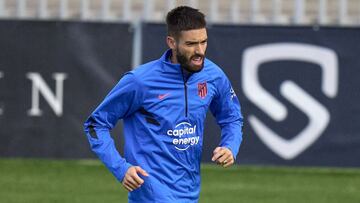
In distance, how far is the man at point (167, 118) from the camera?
5840 mm

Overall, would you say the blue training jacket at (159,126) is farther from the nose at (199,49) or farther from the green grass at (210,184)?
the green grass at (210,184)

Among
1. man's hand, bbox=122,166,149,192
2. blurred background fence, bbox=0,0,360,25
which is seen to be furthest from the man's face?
blurred background fence, bbox=0,0,360,25

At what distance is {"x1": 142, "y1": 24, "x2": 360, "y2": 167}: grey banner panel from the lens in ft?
42.8

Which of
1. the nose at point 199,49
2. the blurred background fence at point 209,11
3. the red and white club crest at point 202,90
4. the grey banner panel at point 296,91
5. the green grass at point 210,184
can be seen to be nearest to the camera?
the nose at point 199,49

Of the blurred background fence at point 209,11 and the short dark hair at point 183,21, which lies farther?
the blurred background fence at point 209,11

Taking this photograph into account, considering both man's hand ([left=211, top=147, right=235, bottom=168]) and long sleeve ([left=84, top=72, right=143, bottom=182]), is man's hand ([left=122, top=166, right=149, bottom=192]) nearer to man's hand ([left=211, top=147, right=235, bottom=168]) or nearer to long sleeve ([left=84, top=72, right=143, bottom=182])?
long sleeve ([left=84, top=72, right=143, bottom=182])

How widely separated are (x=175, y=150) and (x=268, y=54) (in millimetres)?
7340

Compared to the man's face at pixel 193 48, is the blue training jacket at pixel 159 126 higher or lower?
lower

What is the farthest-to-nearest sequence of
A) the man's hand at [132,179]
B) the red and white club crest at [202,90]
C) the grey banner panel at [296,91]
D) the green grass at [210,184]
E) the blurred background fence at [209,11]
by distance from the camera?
the blurred background fence at [209,11], the grey banner panel at [296,91], the green grass at [210,184], the red and white club crest at [202,90], the man's hand at [132,179]

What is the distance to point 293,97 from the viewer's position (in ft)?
42.9

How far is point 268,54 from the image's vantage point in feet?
43.2

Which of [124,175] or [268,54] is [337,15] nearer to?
[268,54]

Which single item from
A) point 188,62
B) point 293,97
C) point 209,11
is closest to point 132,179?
point 188,62

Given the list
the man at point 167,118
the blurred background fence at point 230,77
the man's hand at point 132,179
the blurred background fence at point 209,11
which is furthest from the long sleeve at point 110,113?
the blurred background fence at point 209,11
